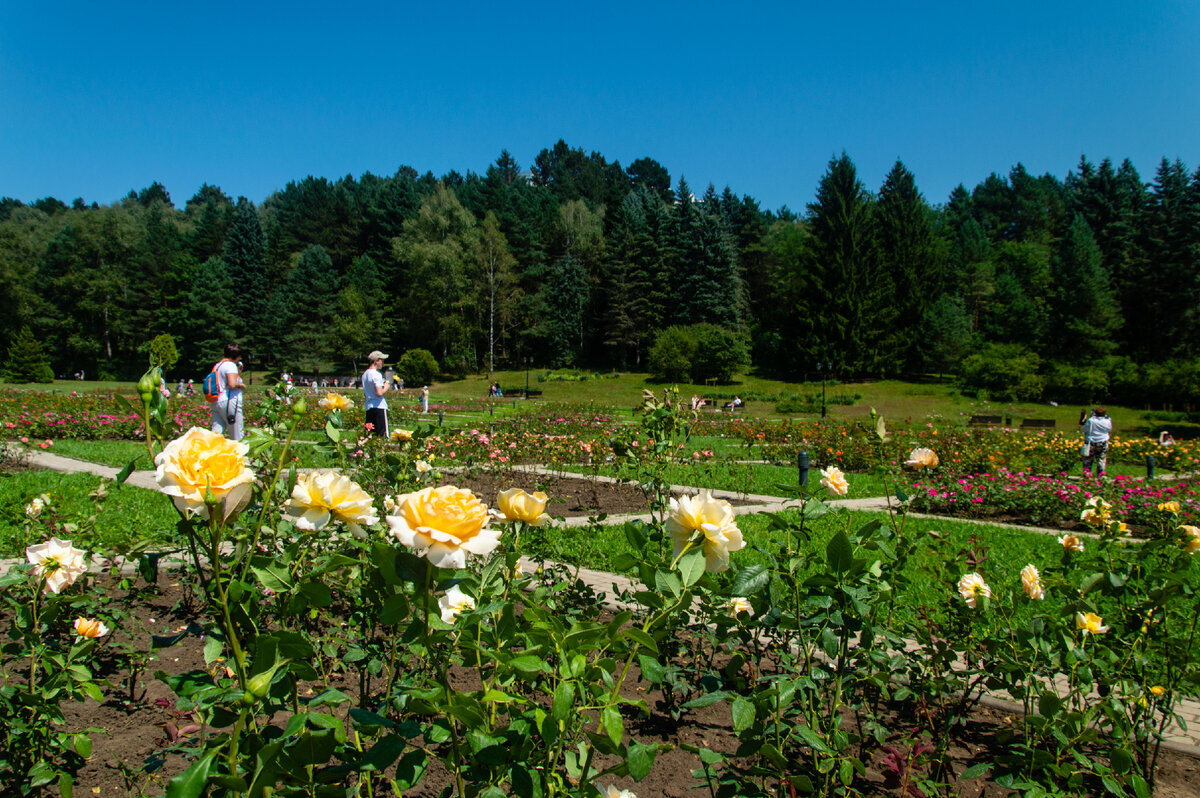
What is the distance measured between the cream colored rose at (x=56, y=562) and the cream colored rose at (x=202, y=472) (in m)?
1.30

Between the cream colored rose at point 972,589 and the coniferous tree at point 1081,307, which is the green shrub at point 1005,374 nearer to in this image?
the coniferous tree at point 1081,307

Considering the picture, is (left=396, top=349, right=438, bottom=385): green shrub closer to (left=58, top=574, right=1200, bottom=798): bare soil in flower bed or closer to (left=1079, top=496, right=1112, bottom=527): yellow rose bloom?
(left=58, top=574, right=1200, bottom=798): bare soil in flower bed

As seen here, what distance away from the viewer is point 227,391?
22.1 feet

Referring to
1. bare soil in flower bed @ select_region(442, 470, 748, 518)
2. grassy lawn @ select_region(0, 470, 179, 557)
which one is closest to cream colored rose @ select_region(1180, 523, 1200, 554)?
grassy lawn @ select_region(0, 470, 179, 557)

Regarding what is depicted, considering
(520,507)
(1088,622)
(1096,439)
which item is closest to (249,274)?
(1096,439)

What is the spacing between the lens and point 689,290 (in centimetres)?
3938

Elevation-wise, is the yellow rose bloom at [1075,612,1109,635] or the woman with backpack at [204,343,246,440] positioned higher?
the woman with backpack at [204,343,246,440]

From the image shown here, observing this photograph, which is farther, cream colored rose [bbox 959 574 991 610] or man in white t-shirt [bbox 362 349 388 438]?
man in white t-shirt [bbox 362 349 388 438]

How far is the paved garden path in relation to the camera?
249cm

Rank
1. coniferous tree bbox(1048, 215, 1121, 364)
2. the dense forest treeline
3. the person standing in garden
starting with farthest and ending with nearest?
the dense forest treeline
coniferous tree bbox(1048, 215, 1121, 364)
the person standing in garden

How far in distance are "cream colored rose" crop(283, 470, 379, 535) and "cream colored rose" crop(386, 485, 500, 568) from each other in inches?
10.5

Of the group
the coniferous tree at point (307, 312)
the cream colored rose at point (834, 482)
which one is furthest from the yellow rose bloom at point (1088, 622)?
the coniferous tree at point (307, 312)

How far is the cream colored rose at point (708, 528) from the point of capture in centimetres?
112

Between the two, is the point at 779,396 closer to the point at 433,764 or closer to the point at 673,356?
the point at 673,356
